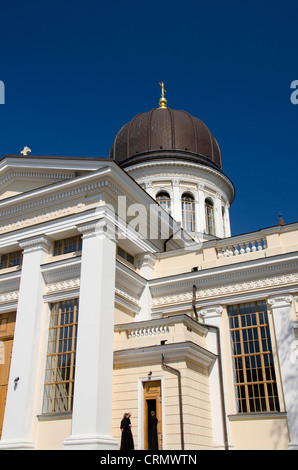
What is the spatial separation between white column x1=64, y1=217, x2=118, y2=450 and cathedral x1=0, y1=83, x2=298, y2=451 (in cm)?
4

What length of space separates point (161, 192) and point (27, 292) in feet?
40.5

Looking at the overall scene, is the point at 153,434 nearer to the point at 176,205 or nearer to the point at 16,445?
the point at 16,445

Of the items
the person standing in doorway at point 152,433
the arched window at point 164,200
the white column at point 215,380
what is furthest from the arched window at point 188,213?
the person standing in doorway at point 152,433

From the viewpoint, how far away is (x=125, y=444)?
12.9 meters

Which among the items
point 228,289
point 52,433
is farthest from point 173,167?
point 52,433

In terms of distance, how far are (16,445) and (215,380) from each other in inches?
253

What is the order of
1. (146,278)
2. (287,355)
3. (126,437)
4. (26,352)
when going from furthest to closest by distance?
(146,278), (26,352), (287,355), (126,437)

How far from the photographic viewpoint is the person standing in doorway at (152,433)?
44.0 ft

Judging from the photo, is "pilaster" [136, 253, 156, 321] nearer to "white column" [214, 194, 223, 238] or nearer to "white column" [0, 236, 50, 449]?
"white column" [0, 236, 50, 449]

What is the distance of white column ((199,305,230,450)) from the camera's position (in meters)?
15.2

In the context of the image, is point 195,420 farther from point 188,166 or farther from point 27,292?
point 188,166

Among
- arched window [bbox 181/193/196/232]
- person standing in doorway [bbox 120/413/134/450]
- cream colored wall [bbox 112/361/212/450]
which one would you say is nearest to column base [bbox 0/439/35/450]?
cream colored wall [bbox 112/361/212/450]

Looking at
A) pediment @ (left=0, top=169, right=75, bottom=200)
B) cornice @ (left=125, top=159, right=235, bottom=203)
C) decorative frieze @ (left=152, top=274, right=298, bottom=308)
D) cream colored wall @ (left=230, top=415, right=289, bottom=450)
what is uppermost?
cornice @ (left=125, top=159, right=235, bottom=203)

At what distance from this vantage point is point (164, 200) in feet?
88.5
